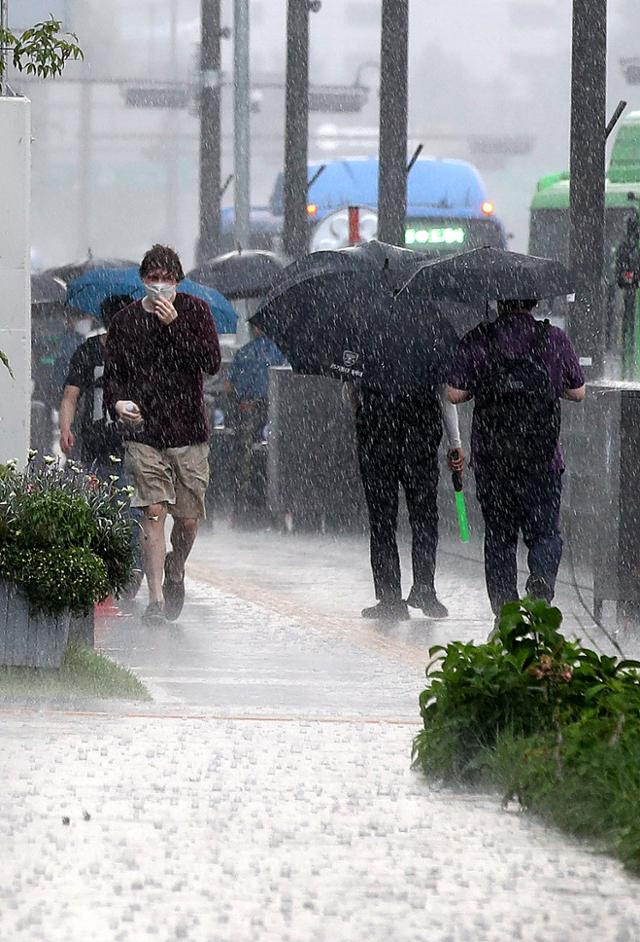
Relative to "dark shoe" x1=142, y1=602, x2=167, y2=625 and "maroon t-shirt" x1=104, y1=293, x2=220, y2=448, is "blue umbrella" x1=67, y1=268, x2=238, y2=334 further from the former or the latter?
"dark shoe" x1=142, y1=602, x2=167, y2=625

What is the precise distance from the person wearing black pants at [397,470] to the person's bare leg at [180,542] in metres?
1.10

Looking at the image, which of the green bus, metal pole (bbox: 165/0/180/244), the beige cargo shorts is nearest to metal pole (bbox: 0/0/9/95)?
the beige cargo shorts

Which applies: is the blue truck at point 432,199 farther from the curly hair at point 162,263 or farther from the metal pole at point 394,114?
the curly hair at point 162,263

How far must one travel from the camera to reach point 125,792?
254 inches

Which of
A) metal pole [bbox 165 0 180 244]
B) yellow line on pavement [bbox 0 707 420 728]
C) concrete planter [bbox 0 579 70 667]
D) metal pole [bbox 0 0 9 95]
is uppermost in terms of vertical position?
metal pole [bbox 0 0 9 95]

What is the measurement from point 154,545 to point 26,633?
252 cm

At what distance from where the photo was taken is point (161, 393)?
1098 centimetres

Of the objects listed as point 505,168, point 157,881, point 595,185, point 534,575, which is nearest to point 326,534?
point 595,185

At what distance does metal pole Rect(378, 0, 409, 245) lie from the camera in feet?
61.2

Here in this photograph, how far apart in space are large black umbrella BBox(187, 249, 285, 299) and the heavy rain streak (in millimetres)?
47

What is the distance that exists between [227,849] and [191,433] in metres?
5.49

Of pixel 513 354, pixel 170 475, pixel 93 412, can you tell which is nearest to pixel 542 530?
pixel 513 354

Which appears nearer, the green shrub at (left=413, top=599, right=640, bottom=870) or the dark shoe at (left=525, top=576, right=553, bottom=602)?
the green shrub at (left=413, top=599, right=640, bottom=870)

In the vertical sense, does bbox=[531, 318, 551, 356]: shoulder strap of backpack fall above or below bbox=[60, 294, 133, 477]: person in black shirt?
above
